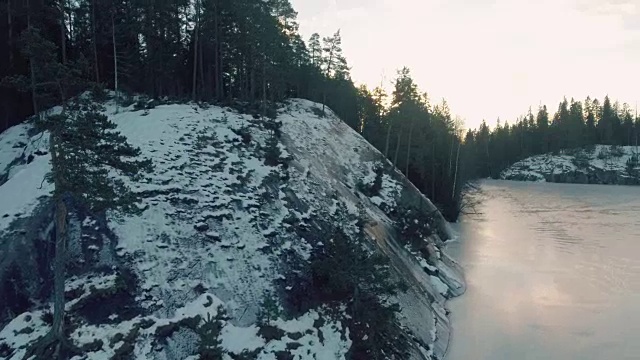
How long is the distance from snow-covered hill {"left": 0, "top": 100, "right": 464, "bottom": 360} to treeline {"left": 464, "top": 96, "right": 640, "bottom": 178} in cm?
10303

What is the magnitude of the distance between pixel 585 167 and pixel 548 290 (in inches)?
4056

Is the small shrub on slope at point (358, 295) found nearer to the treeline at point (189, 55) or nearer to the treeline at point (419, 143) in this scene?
the treeline at point (189, 55)

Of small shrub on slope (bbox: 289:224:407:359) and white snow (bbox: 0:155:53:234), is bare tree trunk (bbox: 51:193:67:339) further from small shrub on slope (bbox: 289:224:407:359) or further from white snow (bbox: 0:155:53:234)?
small shrub on slope (bbox: 289:224:407:359)

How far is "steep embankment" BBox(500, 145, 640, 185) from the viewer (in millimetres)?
103938

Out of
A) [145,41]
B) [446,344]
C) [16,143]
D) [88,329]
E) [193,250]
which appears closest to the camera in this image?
[88,329]

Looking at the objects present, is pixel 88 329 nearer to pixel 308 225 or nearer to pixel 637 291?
pixel 308 225

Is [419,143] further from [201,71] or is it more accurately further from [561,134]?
[561,134]

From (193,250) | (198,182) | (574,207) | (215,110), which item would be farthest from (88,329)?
(574,207)

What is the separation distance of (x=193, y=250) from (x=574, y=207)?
61914 millimetres

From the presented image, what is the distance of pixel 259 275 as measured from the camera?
53.2ft

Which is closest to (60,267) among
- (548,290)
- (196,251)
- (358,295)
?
(196,251)

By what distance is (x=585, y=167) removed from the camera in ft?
359

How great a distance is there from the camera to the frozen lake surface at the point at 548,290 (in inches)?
701

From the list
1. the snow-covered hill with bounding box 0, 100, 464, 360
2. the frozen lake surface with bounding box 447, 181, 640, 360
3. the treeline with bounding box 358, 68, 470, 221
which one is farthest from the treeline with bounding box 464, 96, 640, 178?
the snow-covered hill with bounding box 0, 100, 464, 360
